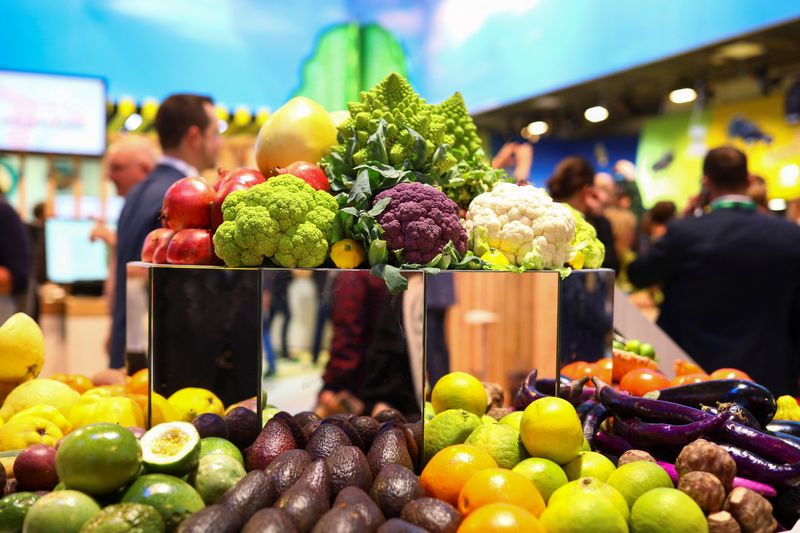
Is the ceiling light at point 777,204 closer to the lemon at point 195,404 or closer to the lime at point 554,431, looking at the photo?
the lime at point 554,431

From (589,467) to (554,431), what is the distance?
111 mm

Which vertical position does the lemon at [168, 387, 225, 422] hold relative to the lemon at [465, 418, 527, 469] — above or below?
above

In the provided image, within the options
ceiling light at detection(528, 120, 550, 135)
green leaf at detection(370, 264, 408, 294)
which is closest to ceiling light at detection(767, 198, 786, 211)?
ceiling light at detection(528, 120, 550, 135)

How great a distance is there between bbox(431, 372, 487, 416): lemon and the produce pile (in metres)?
0.24

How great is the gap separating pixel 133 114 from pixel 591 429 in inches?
230

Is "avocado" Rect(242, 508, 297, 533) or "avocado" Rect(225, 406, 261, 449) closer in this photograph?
"avocado" Rect(242, 508, 297, 533)

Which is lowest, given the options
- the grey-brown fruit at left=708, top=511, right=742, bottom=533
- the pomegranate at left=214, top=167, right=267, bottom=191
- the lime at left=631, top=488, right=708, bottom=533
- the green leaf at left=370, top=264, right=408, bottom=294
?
the grey-brown fruit at left=708, top=511, right=742, bottom=533

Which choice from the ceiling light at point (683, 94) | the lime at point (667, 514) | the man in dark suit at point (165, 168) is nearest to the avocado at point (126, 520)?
the lime at point (667, 514)

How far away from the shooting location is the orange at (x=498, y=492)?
1.18 meters

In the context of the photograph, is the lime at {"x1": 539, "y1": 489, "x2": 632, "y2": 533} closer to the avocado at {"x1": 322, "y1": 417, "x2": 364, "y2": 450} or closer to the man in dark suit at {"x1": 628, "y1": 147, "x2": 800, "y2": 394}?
the avocado at {"x1": 322, "y1": 417, "x2": 364, "y2": 450}

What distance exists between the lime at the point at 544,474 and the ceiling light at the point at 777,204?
287 inches

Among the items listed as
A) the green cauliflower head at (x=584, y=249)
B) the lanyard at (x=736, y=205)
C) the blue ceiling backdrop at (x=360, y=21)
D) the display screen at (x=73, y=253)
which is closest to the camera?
the green cauliflower head at (x=584, y=249)

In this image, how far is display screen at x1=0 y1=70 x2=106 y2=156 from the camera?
5383 mm

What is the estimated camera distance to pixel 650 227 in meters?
6.90
